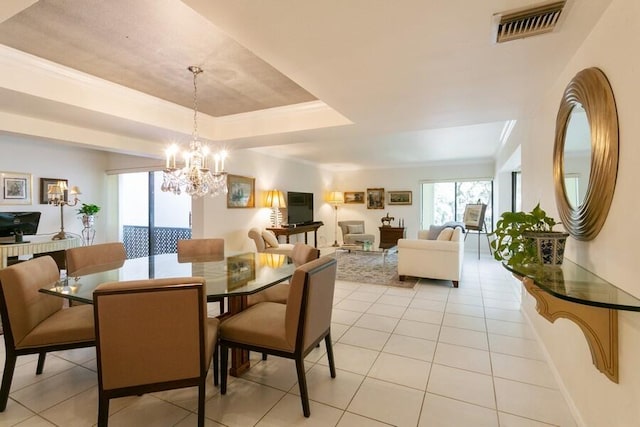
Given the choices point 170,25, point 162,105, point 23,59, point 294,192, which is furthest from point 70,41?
point 294,192

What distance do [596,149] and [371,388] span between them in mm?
1886

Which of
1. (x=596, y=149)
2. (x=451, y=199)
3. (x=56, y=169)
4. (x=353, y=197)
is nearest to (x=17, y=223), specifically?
(x=56, y=169)

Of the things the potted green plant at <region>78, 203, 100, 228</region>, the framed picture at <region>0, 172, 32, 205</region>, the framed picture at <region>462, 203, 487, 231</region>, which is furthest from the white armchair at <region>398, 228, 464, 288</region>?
the framed picture at <region>0, 172, 32, 205</region>

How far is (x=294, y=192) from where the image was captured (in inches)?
277

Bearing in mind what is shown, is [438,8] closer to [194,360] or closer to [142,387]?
[194,360]

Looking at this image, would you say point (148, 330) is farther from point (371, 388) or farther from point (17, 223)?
point (17, 223)

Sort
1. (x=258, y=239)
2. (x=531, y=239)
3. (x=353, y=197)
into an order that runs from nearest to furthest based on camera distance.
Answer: (x=531, y=239) → (x=258, y=239) → (x=353, y=197)

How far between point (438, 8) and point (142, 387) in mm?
2334

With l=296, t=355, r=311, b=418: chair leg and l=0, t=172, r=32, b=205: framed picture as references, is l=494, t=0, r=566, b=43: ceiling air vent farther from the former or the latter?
l=0, t=172, r=32, b=205: framed picture

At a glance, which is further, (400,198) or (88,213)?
(400,198)

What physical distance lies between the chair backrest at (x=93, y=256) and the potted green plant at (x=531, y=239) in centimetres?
312

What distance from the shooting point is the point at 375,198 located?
28.9 feet

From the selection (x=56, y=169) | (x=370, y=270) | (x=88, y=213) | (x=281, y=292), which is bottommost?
(x=370, y=270)

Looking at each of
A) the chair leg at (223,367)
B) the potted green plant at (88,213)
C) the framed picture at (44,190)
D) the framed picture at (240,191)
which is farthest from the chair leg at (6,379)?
the framed picture at (44,190)
